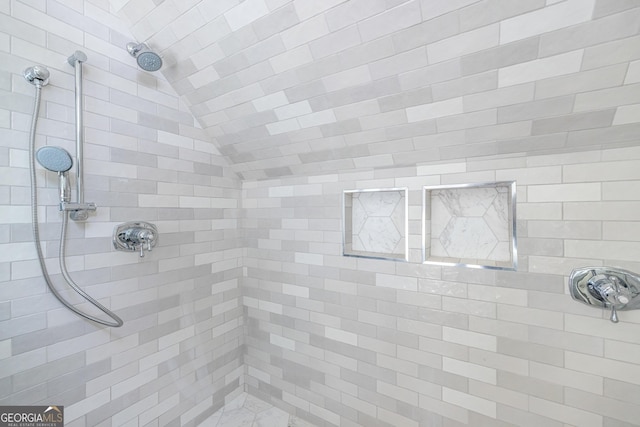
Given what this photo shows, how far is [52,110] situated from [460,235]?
1.93m

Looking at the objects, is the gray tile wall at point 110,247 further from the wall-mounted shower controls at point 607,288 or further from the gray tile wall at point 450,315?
the wall-mounted shower controls at point 607,288

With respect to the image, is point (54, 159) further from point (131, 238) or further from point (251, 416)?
point (251, 416)

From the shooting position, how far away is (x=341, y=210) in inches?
58.3

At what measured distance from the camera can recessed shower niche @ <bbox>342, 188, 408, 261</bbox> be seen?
144 cm

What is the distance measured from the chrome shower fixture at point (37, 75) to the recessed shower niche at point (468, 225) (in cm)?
167

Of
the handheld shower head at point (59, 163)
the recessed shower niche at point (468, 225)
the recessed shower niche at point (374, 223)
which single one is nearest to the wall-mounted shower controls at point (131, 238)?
the handheld shower head at point (59, 163)

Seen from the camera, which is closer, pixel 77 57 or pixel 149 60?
pixel 77 57

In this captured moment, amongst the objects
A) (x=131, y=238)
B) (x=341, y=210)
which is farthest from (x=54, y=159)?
(x=341, y=210)

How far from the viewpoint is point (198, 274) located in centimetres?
159

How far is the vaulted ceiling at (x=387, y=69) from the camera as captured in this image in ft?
2.62

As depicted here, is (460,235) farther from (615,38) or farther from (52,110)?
(52,110)

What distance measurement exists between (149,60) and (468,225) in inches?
68.1

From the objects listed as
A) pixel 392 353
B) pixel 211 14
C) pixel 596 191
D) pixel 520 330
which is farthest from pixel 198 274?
pixel 596 191

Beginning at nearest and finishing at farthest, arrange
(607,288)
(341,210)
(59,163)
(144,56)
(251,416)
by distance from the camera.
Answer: (607,288) < (59,163) < (144,56) < (341,210) < (251,416)
